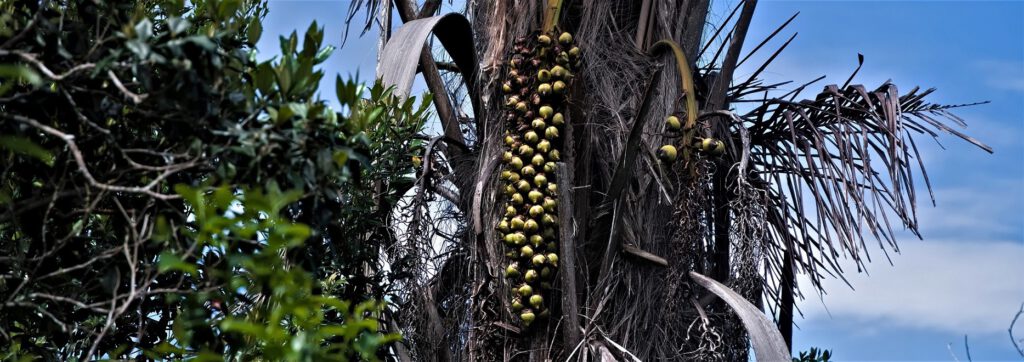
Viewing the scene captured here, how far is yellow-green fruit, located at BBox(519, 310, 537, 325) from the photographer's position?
161 inches

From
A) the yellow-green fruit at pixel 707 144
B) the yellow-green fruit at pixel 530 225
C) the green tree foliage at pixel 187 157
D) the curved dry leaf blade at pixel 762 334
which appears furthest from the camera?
the yellow-green fruit at pixel 707 144

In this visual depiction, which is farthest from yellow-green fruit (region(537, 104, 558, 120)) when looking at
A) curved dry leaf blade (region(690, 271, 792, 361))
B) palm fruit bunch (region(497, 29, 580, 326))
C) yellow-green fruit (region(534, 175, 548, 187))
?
curved dry leaf blade (region(690, 271, 792, 361))

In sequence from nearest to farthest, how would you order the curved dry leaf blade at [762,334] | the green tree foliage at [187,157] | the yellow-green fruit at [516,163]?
the green tree foliage at [187,157] < the curved dry leaf blade at [762,334] < the yellow-green fruit at [516,163]

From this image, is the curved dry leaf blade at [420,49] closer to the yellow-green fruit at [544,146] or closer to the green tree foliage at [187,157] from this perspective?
the yellow-green fruit at [544,146]

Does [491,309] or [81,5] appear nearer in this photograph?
[81,5]

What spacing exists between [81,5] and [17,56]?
35 centimetres

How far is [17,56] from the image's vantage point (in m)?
2.12

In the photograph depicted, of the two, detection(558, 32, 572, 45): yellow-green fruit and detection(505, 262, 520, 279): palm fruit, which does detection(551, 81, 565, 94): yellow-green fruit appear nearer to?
detection(558, 32, 572, 45): yellow-green fruit

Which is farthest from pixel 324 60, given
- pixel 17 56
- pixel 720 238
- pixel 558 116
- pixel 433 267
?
pixel 720 238

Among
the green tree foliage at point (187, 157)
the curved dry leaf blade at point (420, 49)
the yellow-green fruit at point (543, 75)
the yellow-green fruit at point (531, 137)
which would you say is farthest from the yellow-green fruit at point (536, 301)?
the green tree foliage at point (187, 157)

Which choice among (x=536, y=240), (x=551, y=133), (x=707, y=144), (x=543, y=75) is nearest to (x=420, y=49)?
(x=543, y=75)

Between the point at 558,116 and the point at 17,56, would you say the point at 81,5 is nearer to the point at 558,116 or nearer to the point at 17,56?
the point at 17,56

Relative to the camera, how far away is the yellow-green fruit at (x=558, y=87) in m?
4.22

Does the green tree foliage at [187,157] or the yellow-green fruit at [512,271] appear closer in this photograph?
the green tree foliage at [187,157]
